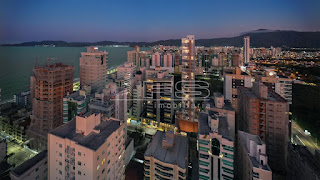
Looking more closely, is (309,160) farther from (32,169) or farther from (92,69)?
(92,69)

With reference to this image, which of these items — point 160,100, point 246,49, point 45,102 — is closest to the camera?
point 45,102

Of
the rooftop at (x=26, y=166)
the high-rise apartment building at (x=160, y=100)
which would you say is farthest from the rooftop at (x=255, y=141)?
the rooftop at (x=26, y=166)

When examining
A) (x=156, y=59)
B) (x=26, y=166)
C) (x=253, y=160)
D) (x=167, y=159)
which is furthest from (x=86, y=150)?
(x=156, y=59)

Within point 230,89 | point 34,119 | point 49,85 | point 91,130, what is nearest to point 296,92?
point 230,89

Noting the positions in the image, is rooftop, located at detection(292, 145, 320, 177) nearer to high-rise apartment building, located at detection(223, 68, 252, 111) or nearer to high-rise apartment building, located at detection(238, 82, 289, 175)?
high-rise apartment building, located at detection(238, 82, 289, 175)

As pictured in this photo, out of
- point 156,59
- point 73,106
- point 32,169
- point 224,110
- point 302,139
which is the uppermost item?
point 156,59

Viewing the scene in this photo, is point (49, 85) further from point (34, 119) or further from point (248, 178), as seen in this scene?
point (248, 178)

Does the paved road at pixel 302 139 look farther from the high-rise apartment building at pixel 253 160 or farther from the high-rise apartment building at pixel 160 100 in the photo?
the high-rise apartment building at pixel 160 100
